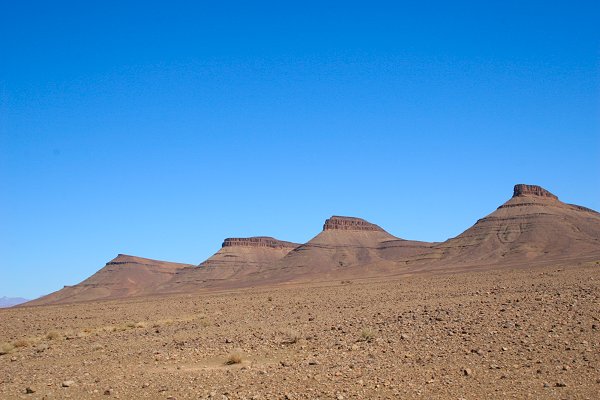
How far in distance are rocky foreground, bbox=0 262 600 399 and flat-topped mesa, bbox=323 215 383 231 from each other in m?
159

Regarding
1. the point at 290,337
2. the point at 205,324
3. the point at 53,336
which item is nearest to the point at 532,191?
the point at 205,324

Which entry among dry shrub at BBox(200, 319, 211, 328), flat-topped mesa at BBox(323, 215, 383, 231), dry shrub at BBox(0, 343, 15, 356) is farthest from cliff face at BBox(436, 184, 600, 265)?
dry shrub at BBox(0, 343, 15, 356)

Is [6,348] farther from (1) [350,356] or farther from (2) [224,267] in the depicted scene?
(2) [224,267]

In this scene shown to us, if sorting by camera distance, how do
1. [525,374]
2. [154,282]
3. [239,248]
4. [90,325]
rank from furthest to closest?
[239,248]
[154,282]
[90,325]
[525,374]

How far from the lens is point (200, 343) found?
17.8 m

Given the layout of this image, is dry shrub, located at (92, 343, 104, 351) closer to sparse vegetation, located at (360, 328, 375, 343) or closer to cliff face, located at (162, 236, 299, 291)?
sparse vegetation, located at (360, 328, 375, 343)

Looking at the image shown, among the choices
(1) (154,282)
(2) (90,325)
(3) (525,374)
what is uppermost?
(1) (154,282)

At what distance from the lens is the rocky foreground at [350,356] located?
36.6 ft

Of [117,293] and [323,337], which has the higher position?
[117,293]

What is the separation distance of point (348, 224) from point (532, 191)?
58.7 metres

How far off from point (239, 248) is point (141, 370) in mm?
185163

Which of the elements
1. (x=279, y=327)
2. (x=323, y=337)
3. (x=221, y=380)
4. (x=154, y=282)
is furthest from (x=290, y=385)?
(x=154, y=282)

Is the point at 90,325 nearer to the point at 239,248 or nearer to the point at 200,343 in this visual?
the point at 200,343

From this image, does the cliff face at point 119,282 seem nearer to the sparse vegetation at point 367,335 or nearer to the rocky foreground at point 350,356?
the rocky foreground at point 350,356
